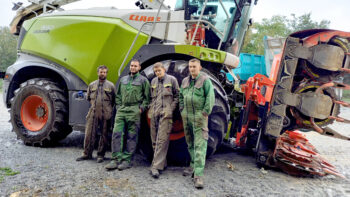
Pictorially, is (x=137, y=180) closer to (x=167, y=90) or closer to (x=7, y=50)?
(x=167, y=90)

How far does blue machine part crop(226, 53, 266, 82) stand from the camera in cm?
979

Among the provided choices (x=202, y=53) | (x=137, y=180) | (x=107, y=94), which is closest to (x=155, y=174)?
(x=137, y=180)

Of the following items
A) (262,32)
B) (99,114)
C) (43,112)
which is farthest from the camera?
(262,32)

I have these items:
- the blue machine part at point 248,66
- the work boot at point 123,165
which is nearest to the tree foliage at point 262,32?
the blue machine part at point 248,66

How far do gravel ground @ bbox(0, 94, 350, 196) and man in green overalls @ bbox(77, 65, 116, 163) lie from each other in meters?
0.23

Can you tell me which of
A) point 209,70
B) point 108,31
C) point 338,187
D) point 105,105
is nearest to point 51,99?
point 105,105

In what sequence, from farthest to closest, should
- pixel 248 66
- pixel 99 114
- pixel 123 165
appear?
pixel 248 66 < pixel 99 114 < pixel 123 165

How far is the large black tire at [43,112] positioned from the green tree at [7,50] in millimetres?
29349

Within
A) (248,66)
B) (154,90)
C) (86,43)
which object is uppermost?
(248,66)

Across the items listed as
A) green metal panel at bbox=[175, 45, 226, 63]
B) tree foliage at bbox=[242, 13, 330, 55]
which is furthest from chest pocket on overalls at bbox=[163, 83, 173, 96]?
tree foliage at bbox=[242, 13, 330, 55]

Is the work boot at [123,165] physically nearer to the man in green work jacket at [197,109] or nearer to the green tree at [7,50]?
the man in green work jacket at [197,109]

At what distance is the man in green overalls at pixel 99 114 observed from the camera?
3715 mm

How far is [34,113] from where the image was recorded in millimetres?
4629

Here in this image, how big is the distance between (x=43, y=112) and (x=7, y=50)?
3183 centimetres
